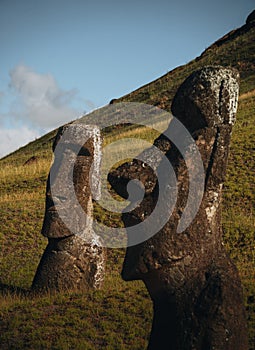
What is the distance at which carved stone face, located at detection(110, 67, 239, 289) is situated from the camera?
6.01 meters

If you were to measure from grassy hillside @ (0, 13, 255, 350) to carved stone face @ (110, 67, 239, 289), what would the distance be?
1723 millimetres

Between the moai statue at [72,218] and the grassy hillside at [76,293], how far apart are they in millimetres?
497

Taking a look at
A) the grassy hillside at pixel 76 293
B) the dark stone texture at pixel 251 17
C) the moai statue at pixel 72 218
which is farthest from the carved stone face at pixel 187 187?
the dark stone texture at pixel 251 17

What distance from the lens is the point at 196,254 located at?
6.09 meters

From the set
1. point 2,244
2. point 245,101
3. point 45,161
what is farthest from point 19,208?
point 245,101

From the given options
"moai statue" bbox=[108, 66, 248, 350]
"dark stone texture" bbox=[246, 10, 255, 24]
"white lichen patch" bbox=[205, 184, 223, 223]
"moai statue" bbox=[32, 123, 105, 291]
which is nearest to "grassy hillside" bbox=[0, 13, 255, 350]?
"moai statue" bbox=[32, 123, 105, 291]

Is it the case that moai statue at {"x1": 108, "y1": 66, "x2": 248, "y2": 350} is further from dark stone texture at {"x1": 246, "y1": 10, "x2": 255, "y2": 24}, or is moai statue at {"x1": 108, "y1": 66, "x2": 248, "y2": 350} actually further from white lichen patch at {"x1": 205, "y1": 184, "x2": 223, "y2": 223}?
dark stone texture at {"x1": 246, "y1": 10, "x2": 255, "y2": 24}

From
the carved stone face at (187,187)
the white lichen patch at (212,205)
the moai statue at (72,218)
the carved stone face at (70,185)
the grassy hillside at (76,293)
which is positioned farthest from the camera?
the carved stone face at (70,185)

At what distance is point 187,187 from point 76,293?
4.95 metres

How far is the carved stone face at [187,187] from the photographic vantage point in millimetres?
6012

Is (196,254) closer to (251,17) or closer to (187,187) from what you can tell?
(187,187)

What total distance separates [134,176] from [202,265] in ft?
4.12

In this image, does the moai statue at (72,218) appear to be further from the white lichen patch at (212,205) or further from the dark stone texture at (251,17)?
the dark stone texture at (251,17)

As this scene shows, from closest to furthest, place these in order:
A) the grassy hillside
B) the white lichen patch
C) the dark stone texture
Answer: the white lichen patch → the grassy hillside → the dark stone texture
